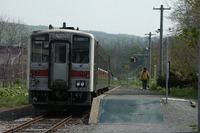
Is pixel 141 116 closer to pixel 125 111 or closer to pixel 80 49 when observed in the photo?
pixel 125 111

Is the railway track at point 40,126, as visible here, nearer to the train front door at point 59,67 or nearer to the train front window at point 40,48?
the train front door at point 59,67

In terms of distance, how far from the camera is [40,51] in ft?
56.7

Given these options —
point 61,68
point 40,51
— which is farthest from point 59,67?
point 40,51

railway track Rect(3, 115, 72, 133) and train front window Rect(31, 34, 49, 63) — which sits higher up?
train front window Rect(31, 34, 49, 63)

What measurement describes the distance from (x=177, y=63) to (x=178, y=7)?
24.3 feet

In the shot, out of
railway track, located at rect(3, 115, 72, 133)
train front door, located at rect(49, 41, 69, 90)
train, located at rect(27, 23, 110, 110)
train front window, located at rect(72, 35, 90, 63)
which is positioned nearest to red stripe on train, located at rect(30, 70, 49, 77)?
train, located at rect(27, 23, 110, 110)

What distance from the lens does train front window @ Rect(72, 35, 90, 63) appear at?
56.5 feet

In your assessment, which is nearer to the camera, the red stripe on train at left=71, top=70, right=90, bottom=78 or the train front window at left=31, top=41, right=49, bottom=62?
the red stripe on train at left=71, top=70, right=90, bottom=78

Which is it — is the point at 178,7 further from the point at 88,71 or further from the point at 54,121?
the point at 54,121

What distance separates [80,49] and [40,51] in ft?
5.08

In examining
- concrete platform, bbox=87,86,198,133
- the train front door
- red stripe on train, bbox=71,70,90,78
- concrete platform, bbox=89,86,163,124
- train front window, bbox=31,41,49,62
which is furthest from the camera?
train front window, bbox=31,41,49,62

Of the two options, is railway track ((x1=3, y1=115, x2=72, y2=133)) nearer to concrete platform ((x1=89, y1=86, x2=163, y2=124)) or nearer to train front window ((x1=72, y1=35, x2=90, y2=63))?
concrete platform ((x1=89, y1=86, x2=163, y2=124))

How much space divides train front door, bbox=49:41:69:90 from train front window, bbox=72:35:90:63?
0.32 meters

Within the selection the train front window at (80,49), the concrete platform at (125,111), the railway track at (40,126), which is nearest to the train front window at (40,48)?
the train front window at (80,49)
